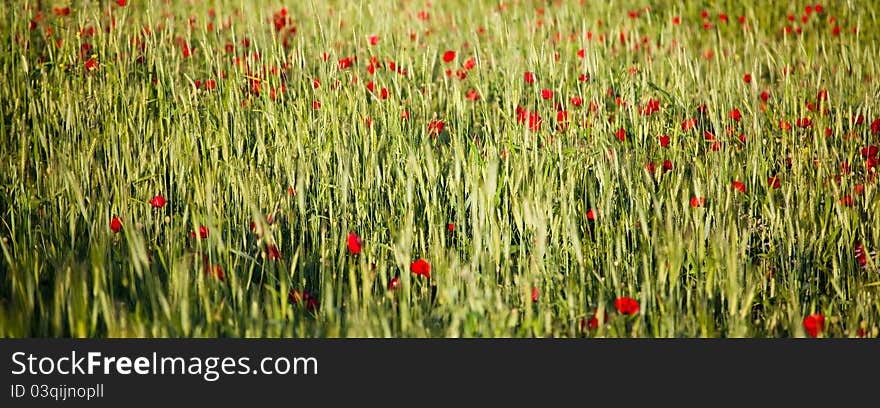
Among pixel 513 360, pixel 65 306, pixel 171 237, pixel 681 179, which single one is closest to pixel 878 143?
pixel 681 179

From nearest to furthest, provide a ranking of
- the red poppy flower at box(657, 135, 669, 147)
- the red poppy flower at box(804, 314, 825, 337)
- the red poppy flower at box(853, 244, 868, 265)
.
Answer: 1. the red poppy flower at box(804, 314, 825, 337)
2. the red poppy flower at box(853, 244, 868, 265)
3. the red poppy flower at box(657, 135, 669, 147)

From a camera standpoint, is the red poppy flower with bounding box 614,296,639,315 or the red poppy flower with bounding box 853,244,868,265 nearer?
the red poppy flower with bounding box 614,296,639,315

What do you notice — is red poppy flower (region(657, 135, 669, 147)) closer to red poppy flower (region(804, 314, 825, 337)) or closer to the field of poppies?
the field of poppies

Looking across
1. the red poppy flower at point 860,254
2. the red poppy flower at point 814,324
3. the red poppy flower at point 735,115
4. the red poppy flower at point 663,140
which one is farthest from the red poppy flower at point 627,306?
the red poppy flower at point 735,115

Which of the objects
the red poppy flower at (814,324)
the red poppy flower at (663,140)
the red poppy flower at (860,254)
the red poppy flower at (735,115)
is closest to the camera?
the red poppy flower at (814,324)

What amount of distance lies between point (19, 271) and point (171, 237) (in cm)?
31

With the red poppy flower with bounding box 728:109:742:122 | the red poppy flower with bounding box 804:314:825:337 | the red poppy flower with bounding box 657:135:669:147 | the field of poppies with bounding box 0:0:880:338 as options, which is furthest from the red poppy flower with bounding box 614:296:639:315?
the red poppy flower with bounding box 728:109:742:122

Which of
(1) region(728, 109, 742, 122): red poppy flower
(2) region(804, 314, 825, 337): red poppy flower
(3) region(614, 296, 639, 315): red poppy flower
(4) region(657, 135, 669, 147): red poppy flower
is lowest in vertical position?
→ (2) region(804, 314, 825, 337): red poppy flower

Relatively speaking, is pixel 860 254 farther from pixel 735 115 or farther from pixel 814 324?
pixel 735 115

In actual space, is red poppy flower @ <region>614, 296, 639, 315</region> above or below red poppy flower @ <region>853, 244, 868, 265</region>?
below

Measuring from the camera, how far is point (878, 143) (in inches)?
102

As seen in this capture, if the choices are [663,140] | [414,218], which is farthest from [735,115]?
[414,218]

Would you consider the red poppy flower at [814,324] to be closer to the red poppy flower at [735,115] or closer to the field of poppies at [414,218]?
the field of poppies at [414,218]

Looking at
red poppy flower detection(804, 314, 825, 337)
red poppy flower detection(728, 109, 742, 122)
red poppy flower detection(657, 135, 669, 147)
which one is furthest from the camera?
red poppy flower detection(728, 109, 742, 122)
